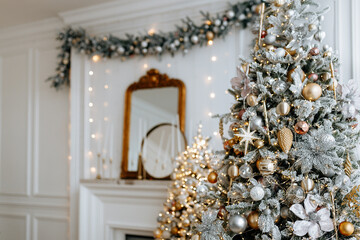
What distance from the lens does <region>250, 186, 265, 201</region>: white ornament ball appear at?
6.07 ft

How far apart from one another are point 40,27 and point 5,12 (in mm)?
364

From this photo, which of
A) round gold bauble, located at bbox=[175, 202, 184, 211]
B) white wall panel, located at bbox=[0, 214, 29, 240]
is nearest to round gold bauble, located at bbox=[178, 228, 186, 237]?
round gold bauble, located at bbox=[175, 202, 184, 211]

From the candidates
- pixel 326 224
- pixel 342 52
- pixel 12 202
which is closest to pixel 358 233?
pixel 326 224

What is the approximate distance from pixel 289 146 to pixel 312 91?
0.28m

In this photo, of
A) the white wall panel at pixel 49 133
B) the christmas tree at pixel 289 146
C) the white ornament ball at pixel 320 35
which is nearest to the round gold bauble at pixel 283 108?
Result: the christmas tree at pixel 289 146

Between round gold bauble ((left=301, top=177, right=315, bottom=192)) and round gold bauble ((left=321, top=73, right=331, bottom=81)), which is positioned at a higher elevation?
round gold bauble ((left=321, top=73, right=331, bottom=81))

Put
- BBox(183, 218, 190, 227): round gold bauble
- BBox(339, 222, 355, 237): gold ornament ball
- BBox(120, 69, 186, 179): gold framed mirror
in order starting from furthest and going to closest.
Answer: BBox(120, 69, 186, 179): gold framed mirror
BBox(183, 218, 190, 227): round gold bauble
BBox(339, 222, 355, 237): gold ornament ball

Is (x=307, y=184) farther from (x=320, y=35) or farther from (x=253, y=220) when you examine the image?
(x=320, y=35)

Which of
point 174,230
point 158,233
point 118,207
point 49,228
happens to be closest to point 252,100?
point 174,230

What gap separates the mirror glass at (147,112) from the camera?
10.9ft

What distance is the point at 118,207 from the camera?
11.1ft

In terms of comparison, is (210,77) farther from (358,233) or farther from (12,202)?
(12,202)

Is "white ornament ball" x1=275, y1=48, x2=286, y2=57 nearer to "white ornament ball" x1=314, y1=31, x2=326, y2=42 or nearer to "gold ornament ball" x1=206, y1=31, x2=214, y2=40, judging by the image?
Result: "white ornament ball" x1=314, y1=31, x2=326, y2=42

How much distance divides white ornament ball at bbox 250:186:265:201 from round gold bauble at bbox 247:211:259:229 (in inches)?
4.1
